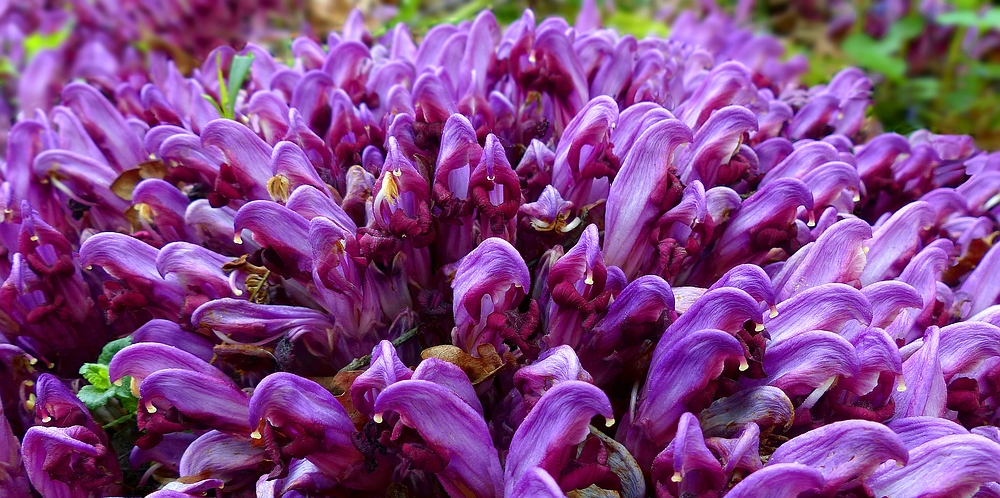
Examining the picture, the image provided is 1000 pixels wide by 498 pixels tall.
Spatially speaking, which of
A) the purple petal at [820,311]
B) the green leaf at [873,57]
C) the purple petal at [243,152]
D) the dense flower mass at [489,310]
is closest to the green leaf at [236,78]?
the dense flower mass at [489,310]

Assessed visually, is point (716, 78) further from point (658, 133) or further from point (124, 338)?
point (124, 338)

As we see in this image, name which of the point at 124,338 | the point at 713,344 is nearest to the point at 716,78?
the point at 713,344

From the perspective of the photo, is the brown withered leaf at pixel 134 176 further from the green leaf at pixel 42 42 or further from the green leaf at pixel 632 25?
the green leaf at pixel 632 25

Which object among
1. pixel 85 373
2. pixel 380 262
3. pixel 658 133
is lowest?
pixel 85 373

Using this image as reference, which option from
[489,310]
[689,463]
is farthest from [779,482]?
[489,310]

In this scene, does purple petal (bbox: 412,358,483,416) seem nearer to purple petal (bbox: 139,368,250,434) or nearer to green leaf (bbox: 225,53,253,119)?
purple petal (bbox: 139,368,250,434)

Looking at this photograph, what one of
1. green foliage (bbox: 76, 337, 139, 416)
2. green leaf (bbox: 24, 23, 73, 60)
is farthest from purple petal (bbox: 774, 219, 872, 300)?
green leaf (bbox: 24, 23, 73, 60)
